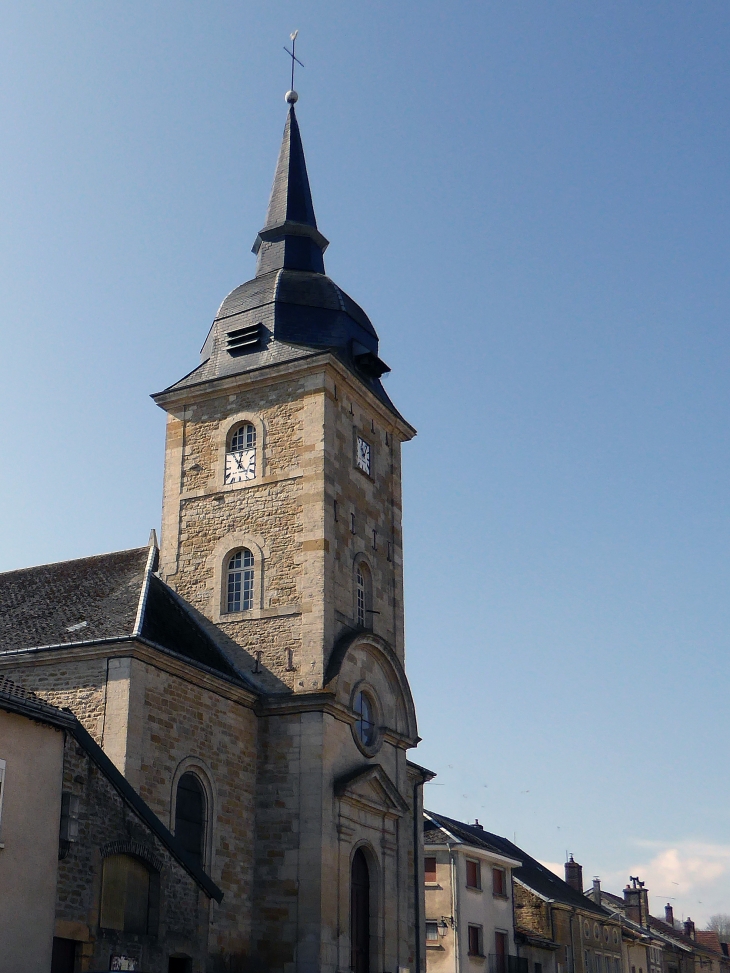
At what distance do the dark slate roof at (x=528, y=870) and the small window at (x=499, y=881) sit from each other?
656 mm

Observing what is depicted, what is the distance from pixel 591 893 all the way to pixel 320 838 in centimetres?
3956

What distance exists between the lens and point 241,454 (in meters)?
26.0

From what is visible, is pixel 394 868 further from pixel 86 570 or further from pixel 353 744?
pixel 86 570

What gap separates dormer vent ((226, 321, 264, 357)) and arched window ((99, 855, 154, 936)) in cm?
1341

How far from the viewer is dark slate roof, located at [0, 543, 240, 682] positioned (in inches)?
846

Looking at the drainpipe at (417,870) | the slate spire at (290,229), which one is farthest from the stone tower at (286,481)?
the drainpipe at (417,870)

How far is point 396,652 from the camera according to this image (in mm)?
26719

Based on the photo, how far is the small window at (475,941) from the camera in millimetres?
35500

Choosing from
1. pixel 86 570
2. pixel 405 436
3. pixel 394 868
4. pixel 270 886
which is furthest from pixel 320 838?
pixel 405 436

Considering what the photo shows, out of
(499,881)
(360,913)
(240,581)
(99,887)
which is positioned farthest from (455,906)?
(99,887)

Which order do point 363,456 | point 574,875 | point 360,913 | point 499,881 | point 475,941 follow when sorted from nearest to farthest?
point 360,913 < point 363,456 < point 475,941 < point 499,881 < point 574,875

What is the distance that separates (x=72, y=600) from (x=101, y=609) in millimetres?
1154

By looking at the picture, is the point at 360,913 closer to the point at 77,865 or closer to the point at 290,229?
the point at 77,865

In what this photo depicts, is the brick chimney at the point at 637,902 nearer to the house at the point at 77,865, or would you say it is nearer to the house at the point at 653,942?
the house at the point at 653,942
